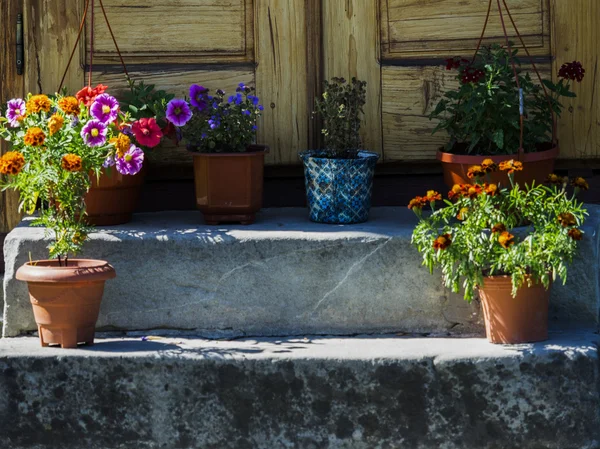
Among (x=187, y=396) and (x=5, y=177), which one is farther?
(x=5, y=177)

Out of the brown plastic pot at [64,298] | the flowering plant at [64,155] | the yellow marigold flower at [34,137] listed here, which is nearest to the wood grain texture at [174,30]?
the flowering plant at [64,155]

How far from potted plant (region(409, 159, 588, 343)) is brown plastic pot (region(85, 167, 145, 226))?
1.32 metres

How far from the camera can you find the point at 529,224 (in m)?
4.48

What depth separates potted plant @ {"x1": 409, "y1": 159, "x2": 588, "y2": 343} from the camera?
409 cm

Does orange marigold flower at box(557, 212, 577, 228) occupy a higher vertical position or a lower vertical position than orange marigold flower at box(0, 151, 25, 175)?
lower

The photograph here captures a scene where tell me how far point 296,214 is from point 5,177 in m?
1.41

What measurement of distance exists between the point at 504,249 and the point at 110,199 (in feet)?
5.65

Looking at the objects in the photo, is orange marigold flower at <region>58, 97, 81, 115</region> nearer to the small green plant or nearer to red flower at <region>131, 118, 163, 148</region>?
red flower at <region>131, 118, 163, 148</region>

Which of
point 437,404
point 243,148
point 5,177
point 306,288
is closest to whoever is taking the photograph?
point 437,404

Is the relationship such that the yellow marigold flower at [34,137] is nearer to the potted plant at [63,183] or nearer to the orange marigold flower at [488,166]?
the potted plant at [63,183]

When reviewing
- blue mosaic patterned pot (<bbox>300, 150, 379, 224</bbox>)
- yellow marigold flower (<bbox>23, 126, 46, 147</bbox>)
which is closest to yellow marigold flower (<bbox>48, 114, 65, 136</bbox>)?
yellow marigold flower (<bbox>23, 126, 46, 147</bbox>)

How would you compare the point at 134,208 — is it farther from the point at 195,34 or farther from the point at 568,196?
the point at 568,196

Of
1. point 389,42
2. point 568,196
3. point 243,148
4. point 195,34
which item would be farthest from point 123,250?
point 568,196

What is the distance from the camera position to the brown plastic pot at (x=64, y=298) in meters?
4.13
